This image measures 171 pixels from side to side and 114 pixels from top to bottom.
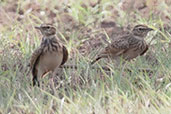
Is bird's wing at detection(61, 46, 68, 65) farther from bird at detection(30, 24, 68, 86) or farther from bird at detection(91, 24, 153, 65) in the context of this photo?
bird at detection(91, 24, 153, 65)

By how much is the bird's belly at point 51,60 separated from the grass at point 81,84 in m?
0.23

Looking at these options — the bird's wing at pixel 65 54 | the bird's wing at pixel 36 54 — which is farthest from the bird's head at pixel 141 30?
the bird's wing at pixel 36 54

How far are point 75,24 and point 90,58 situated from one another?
251cm

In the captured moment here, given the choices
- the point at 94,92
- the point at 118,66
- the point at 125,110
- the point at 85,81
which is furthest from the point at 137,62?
the point at 125,110

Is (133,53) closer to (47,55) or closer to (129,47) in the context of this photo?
(129,47)

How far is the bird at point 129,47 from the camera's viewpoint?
9297 millimetres

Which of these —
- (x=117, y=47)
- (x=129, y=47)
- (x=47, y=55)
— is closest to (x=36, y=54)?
(x=47, y=55)

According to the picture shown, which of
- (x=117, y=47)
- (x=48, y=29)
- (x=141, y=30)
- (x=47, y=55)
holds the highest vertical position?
(x=48, y=29)

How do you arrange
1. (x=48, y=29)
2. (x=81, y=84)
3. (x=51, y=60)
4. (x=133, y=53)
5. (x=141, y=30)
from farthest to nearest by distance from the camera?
1. (x=141, y=30)
2. (x=133, y=53)
3. (x=48, y=29)
4. (x=51, y=60)
5. (x=81, y=84)

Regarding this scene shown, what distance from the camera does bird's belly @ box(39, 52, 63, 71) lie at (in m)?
8.54

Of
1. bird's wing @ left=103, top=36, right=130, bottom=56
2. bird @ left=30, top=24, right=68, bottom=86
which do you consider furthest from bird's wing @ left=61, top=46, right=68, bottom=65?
bird's wing @ left=103, top=36, right=130, bottom=56

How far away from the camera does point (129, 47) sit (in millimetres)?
9383

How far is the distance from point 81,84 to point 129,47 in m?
1.49

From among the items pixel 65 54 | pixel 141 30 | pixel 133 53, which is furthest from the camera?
pixel 141 30
